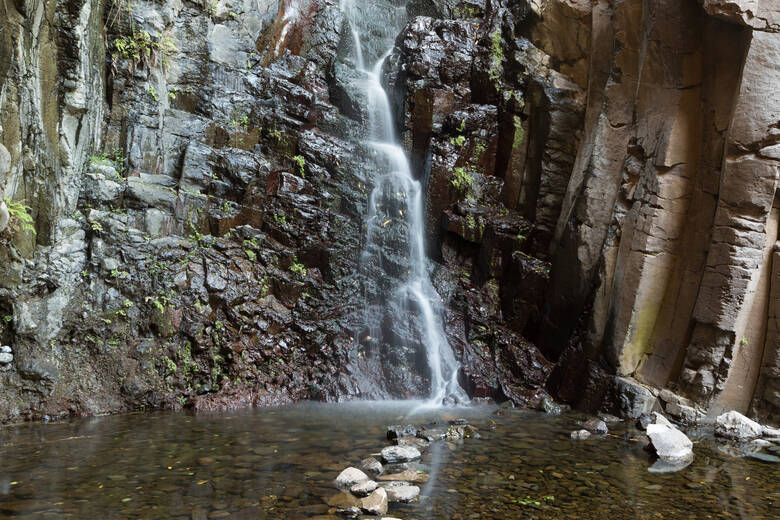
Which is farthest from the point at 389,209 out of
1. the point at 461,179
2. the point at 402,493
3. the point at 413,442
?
the point at 402,493

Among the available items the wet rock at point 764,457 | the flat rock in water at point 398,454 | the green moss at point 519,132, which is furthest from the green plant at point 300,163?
the wet rock at point 764,457

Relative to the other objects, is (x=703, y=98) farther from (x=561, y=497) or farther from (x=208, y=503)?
(x=208, y=503)

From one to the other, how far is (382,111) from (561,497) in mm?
10517

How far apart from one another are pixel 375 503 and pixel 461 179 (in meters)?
8.55

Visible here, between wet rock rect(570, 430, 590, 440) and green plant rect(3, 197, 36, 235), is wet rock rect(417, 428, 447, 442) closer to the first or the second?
wet rock rect(570, 430, 590, 440)

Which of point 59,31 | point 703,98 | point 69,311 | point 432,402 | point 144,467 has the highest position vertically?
point 59,31

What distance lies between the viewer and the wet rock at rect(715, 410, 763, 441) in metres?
6.99

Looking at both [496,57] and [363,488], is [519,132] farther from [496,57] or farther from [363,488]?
[363,488]

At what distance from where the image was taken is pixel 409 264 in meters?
11.2

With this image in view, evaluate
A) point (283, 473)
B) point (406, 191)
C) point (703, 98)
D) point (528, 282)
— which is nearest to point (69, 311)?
point (283, 473)

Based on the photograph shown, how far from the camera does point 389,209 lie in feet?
38.2

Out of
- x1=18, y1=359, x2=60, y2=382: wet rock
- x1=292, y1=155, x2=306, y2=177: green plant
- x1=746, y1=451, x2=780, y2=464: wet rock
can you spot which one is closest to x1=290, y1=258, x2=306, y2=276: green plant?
x1=292, y1=155, x2=306, y2=177: green plant

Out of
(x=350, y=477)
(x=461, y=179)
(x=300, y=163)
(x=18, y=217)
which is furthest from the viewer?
(x=461, y=179)

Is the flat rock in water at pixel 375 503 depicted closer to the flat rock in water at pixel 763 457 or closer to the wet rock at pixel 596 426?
the wet rock at pixel 596 426
